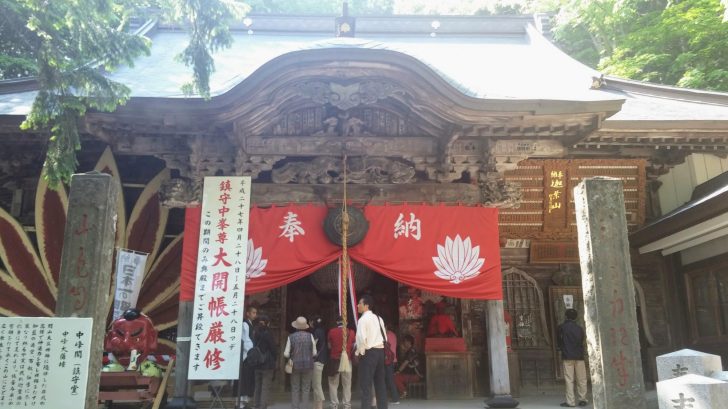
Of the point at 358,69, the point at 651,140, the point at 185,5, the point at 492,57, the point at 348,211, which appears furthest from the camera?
the point at 492,57

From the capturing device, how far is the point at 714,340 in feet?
30.9

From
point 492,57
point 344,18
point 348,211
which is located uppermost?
point 344,18

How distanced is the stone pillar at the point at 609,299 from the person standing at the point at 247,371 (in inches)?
191

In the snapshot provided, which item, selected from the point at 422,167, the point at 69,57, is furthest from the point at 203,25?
the point at 422,167

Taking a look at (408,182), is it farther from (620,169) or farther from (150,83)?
(150,83)

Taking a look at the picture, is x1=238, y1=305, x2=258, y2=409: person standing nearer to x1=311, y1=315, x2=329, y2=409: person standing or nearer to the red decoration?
x1=311, y1=315, x2=329, y2=409: person standing

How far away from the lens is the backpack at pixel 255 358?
7695mm

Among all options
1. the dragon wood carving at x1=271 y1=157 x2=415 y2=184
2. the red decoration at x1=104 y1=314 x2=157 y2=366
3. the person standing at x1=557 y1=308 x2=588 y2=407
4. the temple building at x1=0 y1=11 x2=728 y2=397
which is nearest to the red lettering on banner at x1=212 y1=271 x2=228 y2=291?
the red decoration at x1=104 y1=314 x2=157 y2=366

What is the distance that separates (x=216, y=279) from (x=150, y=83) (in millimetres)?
3994

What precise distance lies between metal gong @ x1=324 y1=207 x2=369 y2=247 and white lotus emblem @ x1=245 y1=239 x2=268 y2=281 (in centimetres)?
106

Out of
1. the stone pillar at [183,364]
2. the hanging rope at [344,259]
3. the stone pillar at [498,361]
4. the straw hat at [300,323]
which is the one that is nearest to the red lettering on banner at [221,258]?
the stone pillar at [183,364]

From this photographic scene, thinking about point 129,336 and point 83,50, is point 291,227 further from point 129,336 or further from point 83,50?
point 83,50

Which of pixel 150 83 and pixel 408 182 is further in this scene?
pixel 150 83

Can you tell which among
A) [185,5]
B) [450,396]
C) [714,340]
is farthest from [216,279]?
[714,340]
